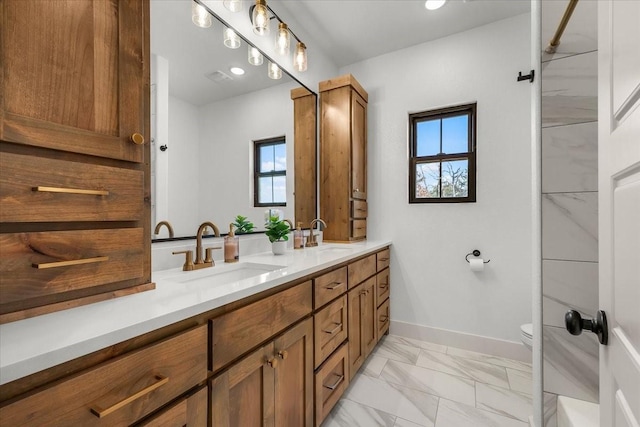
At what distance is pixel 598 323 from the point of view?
2.25 feet

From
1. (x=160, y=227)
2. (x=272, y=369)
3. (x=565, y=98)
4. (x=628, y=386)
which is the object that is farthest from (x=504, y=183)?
(x=160, y=227)

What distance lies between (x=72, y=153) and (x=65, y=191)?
0.11 meters

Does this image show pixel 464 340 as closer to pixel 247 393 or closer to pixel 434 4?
pixel 247 393

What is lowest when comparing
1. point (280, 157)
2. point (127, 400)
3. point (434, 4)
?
point (127, 400)

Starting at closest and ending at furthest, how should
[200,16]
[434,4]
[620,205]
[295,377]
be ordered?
[620,205] → [295,377] → [200,16] → [434,4]

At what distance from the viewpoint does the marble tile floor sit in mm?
1627

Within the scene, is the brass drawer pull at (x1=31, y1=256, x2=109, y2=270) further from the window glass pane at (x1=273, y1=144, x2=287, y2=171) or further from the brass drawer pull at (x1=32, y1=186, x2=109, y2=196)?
the window glass pane at (x1=273, y1=144, x2=287, y2=171)

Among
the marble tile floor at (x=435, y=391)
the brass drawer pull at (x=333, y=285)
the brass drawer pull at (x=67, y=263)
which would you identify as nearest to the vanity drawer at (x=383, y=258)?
the marble tile floor at (x=435, y=391)

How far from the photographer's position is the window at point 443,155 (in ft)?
8.19

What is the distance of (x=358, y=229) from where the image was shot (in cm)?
270

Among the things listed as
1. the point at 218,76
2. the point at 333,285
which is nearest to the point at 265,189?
the point at 218,76

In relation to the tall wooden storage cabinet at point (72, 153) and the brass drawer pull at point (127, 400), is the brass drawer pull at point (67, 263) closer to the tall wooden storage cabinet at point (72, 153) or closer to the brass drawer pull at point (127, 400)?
the tall wooden storage cabinet at point (72, 153)

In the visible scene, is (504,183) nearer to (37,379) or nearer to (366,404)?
(366,404)

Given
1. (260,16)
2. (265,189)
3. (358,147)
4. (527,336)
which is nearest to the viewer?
(260,16)
